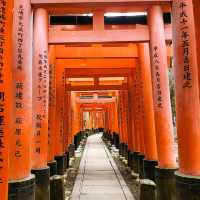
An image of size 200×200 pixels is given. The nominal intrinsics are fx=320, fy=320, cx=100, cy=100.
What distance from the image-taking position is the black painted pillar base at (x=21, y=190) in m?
4.71

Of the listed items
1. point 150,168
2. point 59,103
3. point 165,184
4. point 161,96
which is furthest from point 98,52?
point 165,184

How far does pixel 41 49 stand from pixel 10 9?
3901mm

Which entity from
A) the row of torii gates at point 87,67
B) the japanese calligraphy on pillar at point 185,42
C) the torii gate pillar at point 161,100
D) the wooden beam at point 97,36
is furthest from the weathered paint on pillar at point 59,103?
the japanese calligraphy on pillar at point 185,42

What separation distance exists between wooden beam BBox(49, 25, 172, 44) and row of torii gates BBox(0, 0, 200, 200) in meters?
0.03

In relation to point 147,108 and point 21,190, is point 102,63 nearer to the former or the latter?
point 147,108

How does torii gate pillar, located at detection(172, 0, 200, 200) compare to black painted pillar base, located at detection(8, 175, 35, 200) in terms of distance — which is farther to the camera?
torii gate pillar, located at detection(172, 0, 200, 200)

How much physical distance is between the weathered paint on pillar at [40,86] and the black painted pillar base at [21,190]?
6.94ft

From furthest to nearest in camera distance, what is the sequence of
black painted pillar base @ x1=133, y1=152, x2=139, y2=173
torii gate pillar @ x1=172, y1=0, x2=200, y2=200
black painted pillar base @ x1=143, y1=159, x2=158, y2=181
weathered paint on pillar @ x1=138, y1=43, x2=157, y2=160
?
black painted pillar base @ x1=133, y1=152, x2=139, y2=173
weathered paint on pillar @ x1=138, y1=43, x2=157, y2=160
black painted pillar base @ x1=143, y1=159, x2=158, y2=181
torii gate pillar @ x1=172, y1=0, x2=200, y2=200

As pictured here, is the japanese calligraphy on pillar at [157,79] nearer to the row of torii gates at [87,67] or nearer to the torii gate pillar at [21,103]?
the row of torii gates at [87,67]

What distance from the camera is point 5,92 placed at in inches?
131

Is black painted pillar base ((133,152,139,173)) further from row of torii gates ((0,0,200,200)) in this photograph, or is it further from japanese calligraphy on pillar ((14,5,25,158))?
japanese calligraphy on pillar ((14,5,25,158))

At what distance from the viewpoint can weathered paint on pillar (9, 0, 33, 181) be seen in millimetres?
5203

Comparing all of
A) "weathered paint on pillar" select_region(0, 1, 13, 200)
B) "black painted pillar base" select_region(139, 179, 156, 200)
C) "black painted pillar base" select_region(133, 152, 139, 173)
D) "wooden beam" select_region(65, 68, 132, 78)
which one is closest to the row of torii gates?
"weathered paint on pillar" select_region(0, 1, 13, 200)

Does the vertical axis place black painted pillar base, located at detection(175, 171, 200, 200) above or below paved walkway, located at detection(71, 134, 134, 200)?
above
